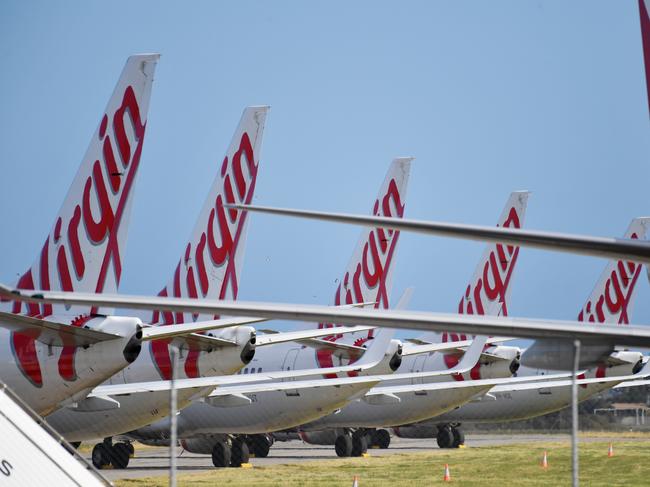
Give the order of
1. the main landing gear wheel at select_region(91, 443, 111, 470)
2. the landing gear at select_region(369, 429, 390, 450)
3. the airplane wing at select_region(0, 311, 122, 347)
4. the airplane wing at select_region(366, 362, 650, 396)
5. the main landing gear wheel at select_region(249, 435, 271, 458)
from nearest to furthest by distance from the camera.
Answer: the airplane wing at select_region(0, 311, 122, 347) < the main landing gear wheel at select_region(91, 443, 111, 470) < the airplane wing at select_region(366, 362, 650, 396) < the main landing gear wheel at select_region(249, 435, 271, 458) < the landing gear at select_region(369, 429, 390, 450)

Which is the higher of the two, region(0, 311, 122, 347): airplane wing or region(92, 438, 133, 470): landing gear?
region(0, 311, 122, 347): airplane wing

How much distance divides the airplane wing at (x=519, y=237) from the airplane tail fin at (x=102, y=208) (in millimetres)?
11648

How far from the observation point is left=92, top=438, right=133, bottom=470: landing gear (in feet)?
88.7

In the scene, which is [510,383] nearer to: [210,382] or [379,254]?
[379,254]

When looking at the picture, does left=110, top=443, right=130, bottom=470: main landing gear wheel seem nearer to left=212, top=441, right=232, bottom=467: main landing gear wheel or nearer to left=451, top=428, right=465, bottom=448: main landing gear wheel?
left=212, top=441, right=232, bottom=467: main landing gear wheel

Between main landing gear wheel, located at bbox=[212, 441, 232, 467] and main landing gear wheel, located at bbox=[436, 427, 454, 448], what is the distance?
14.1m

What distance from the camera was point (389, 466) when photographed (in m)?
27.8

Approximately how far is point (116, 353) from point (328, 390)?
12.1 metres

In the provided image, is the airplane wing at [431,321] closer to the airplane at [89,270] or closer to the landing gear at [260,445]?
the airplane at [89,270]

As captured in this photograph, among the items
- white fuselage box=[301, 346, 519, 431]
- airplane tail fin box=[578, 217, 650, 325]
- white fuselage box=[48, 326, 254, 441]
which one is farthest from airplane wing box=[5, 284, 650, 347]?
airplane tail fin box=[578, 217, 650, 325]

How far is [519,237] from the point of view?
6.36 m

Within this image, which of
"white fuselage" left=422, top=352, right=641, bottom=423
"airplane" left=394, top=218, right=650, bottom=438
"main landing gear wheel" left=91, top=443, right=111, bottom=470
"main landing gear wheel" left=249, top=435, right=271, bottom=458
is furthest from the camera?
"airplane" left=394, top=218, right=650, bottom=438

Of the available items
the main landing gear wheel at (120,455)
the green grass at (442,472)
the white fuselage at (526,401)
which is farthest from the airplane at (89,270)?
the white fuselage at (526,401)

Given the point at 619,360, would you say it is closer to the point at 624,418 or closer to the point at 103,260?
the point at 624,418
